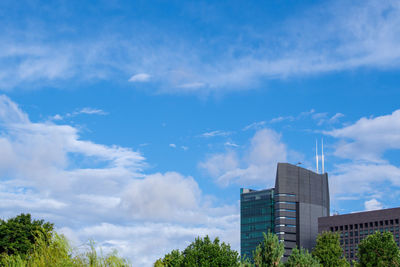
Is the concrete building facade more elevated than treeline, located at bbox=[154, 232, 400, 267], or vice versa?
the concrete building facade

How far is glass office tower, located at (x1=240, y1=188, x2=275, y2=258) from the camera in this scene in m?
189

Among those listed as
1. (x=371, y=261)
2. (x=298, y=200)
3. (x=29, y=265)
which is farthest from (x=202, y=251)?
(x=298, y=200)

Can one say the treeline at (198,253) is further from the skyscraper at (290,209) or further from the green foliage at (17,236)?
the skyscraper at (290,209)

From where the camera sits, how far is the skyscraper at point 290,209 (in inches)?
7156

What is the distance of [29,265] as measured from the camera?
36844 mm

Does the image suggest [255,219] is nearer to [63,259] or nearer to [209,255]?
[209,255]

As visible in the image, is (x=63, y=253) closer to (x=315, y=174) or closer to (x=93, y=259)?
(x=93, y=259)

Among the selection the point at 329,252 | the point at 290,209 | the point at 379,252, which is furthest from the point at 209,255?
the point at 290,209

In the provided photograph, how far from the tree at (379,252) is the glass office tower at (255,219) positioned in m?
109

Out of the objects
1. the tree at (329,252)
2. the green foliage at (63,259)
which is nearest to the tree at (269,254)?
the green foliage at (63,259)

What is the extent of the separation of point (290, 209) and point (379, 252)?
→ 10805 cm

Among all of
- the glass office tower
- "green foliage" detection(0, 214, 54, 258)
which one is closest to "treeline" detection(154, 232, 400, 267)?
"green foliage" detection(0, 214, 54, 258)

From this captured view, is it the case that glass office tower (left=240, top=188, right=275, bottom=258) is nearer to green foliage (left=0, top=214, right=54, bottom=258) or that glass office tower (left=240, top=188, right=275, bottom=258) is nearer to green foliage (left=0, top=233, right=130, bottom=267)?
green foliage (left=0, top=214, right=54, bottom=258)

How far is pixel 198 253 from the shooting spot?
176 ft
